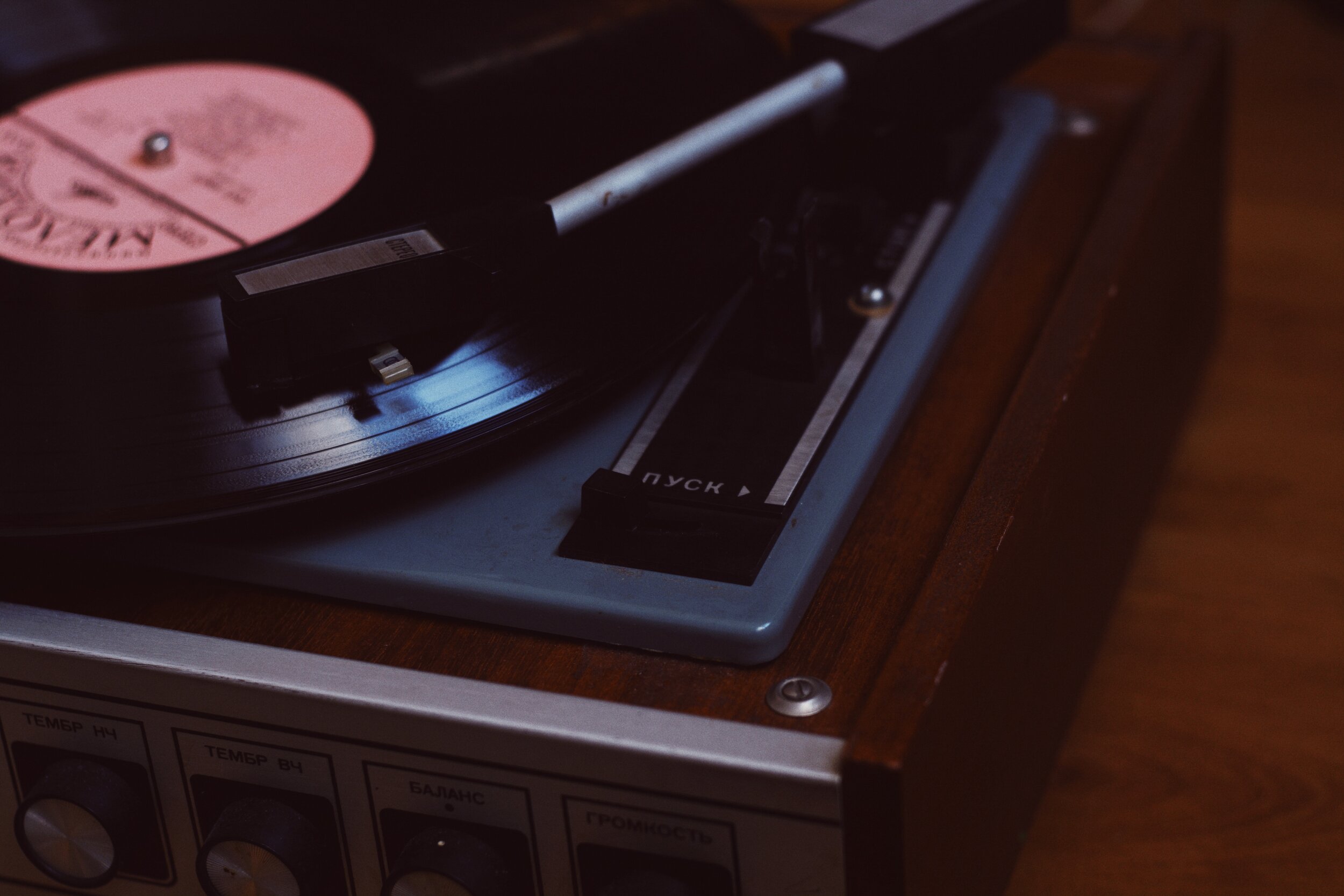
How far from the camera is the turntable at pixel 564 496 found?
53 cm

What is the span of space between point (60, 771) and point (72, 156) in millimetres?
382

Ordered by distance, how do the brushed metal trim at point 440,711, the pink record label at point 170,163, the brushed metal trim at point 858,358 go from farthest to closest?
the pink record label at point 170,163 < the brushed metal trim at point 858,358 < the brushed metal trim at point 440,711

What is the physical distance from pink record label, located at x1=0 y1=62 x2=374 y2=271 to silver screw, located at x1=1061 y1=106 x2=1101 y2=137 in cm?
44

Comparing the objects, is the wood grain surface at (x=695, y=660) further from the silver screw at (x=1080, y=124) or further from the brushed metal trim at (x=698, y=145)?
the silver screw at (x=1080, y=124)

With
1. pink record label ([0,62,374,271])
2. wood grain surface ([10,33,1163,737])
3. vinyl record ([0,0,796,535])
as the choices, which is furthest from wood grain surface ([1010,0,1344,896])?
pink record label ([0,62,374,271])

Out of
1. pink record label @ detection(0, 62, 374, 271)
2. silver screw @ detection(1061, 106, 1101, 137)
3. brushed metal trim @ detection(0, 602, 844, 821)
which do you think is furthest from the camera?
silver screw @ detection(1061, 106, 1101, 137)

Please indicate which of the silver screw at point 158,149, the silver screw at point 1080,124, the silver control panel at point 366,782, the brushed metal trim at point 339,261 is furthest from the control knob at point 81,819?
the silver screw at point 1080,124

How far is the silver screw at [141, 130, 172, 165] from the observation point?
0.79 m

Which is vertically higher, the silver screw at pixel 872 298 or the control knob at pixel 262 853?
the silver screw at pixel 872 298

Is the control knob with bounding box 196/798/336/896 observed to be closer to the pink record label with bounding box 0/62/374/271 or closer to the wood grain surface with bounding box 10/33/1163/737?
the wood grain surface with bounding box 10/33/1163/737

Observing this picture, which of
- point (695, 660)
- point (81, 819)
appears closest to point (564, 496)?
point (695, 660)

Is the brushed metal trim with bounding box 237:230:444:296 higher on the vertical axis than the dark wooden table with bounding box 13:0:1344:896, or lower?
higher

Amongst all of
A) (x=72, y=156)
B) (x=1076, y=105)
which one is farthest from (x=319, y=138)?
(x=1076, y=105)

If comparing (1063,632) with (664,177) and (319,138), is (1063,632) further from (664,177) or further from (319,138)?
(319,138)
